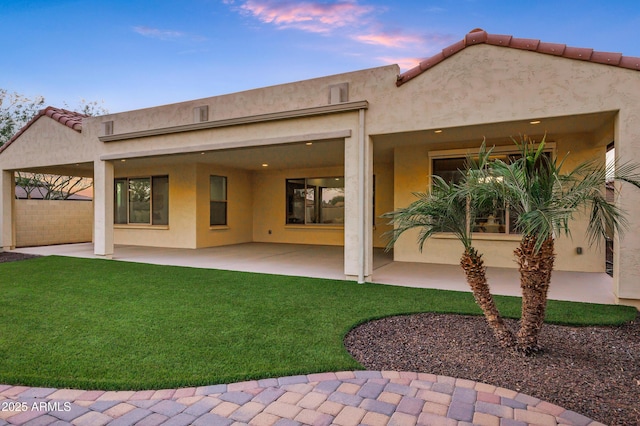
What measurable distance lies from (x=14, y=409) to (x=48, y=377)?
16.3 inches

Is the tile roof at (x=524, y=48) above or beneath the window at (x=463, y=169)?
above

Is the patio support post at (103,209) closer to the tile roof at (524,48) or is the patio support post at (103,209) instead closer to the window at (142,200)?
the window at (142,200)

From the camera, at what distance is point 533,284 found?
11.3ft

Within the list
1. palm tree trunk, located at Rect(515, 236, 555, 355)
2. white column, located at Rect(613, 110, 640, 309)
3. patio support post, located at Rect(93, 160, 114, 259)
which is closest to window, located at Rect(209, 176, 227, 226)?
patio support post, located at Rect(93, 160, 114, 259)

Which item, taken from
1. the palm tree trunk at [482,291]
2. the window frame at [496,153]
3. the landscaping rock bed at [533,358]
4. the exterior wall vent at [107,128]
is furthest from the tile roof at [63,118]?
the palm tree trunk at [482,291]

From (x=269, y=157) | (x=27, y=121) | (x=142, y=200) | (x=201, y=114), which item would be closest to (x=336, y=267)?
(x=269, y=157)

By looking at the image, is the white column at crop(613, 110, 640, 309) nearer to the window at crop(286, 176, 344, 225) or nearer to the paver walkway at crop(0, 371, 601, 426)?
the paver walkway at crop(0, 371, 601, 426)

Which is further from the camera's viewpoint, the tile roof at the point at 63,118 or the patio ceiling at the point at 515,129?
the tile roof at the point at 63,118

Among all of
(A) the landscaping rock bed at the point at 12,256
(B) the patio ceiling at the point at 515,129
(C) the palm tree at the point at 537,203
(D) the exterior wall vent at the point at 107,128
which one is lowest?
(A) the landscaping rock bed at the point at 12,256

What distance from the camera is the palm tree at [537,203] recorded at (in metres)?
3.19

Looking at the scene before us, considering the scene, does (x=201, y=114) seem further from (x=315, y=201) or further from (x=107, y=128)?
(x=315, y=201)

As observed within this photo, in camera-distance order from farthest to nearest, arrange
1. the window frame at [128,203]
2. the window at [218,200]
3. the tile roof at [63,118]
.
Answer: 1. the window frame at [128,203]
2. the window at [218,200]
3. the tile roof at [63,118]

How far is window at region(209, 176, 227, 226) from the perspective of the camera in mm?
13211

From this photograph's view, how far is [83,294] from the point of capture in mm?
5980
